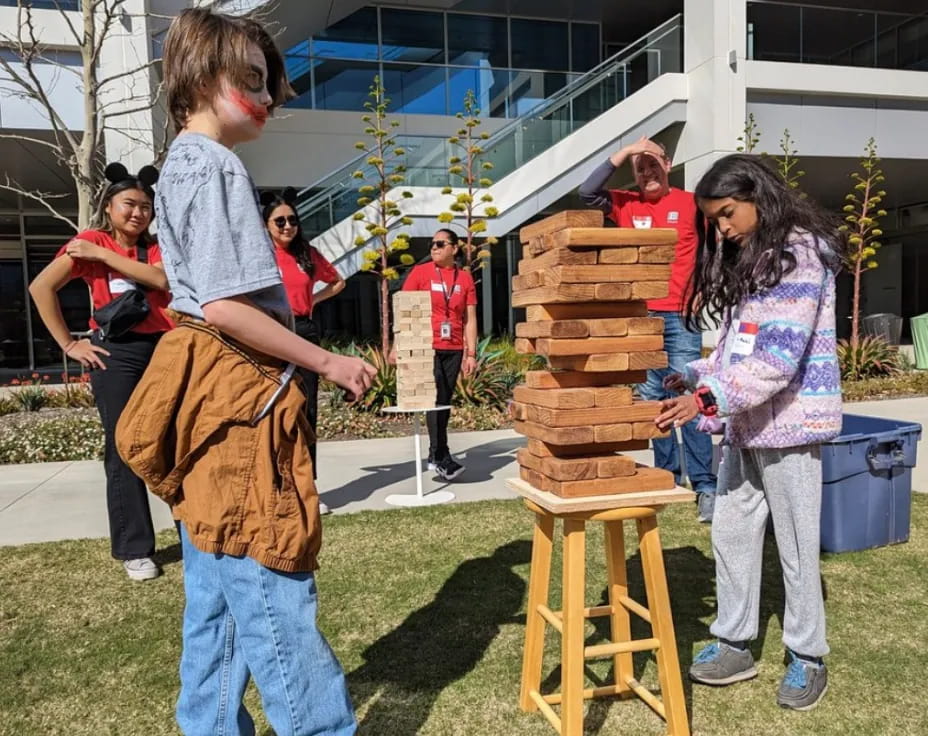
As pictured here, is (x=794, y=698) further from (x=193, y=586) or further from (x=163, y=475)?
(x=163, y=475)

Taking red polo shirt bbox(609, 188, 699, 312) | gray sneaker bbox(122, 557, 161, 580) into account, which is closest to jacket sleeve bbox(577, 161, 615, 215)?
red polo shirt bbox(609, 188, 699, 312)

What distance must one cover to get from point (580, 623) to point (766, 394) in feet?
3.07

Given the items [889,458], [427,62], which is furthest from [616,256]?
[427,62]

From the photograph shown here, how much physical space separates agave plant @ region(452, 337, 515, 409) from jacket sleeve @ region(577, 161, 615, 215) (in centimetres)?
507

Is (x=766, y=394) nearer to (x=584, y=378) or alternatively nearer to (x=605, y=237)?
(x=584, y=378)

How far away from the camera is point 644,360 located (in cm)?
254

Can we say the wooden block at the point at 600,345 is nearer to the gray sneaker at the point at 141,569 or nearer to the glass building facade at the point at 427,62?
the gray sneaker at the point at 141,569

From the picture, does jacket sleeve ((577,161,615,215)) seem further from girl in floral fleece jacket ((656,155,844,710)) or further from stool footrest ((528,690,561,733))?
stool footrest ((528,690,561,733))

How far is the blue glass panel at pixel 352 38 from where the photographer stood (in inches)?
629

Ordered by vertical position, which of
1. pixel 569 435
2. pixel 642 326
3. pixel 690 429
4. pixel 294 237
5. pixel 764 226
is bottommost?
pixel 690 429

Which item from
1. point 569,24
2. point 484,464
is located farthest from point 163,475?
point 569,24

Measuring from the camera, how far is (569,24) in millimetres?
17750

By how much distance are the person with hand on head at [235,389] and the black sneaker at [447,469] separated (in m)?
4.41

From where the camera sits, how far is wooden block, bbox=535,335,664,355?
2.47m
